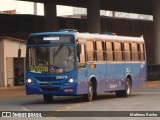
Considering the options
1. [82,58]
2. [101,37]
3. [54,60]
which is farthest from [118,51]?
[54,60]

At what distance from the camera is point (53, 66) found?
24.7 metres

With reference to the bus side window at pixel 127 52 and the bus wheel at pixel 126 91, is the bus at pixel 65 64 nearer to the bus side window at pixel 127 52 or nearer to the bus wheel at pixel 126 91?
the bus side window at pixel 127 52

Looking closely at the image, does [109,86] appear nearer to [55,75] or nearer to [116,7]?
[55,75]

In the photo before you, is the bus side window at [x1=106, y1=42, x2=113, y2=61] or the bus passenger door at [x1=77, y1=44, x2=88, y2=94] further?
the bus side window at [x1=106, y1=42, x2=113, y2=61]

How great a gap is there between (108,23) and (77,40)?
215 feet

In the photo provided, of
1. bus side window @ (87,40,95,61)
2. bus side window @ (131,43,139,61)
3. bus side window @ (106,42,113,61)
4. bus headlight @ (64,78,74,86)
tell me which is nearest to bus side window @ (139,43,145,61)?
bus side window @ (131,43,139,61)

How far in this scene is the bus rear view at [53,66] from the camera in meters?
24.5

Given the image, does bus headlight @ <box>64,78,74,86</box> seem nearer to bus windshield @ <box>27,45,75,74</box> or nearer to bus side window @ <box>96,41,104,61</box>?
bus windshield @ <box>27,45,75,74</box>

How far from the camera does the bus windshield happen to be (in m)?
24.6

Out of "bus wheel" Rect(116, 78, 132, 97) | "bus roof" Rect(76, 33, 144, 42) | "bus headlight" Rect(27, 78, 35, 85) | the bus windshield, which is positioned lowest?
"bus wheel" Rect(116, 78, 132, 97)

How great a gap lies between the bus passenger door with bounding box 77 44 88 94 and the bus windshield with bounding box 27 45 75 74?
1.11ft

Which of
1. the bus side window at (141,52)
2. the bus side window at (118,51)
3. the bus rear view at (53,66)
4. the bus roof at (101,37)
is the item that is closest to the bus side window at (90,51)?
the bus roof at (101,37)

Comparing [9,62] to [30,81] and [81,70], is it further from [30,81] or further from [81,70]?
[81,70]

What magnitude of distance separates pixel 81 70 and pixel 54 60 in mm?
1261
